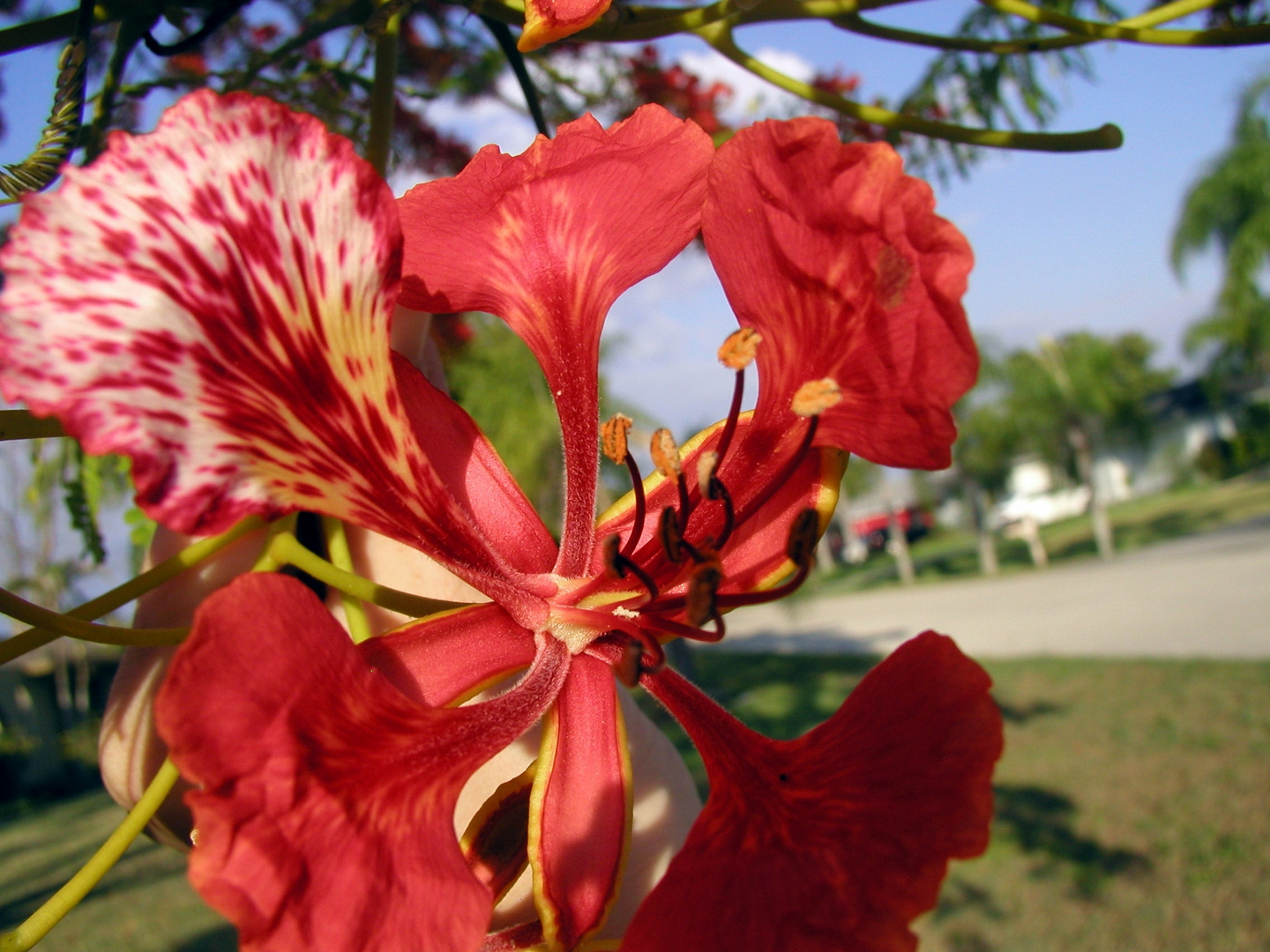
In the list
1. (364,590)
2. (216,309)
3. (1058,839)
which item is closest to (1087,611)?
(1058,839)

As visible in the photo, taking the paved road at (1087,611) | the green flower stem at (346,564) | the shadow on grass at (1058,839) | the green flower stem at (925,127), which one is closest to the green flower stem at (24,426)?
the green flower stem at (346,564)

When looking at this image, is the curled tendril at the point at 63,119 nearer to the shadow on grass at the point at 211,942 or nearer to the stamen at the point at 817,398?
the stamen at the point at 817,398

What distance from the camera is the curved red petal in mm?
834

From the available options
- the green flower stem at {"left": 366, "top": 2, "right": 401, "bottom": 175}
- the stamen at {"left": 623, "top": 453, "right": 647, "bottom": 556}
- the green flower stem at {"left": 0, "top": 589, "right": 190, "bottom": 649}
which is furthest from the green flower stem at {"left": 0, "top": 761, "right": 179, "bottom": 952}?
the green flower stem at {"left": 366, "top": 2, "right": 401, "bottom": 175}

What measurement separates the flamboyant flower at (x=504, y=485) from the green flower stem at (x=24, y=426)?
0.28 metres

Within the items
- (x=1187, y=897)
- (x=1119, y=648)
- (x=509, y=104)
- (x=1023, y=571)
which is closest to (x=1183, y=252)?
(x=1023, y=571)

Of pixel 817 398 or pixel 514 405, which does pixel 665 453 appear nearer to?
pixel 817 398

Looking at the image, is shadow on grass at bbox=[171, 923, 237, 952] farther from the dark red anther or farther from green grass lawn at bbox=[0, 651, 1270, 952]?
the dark red anther

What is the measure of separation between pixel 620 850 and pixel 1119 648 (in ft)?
42.4

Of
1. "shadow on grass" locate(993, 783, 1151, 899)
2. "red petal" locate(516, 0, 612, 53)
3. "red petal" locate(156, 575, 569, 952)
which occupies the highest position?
"red petal" locate(516, 0, 612, 53)

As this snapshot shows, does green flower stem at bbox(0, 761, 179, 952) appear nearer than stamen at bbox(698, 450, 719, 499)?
Yes

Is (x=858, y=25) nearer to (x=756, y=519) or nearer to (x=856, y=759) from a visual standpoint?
(x=756, y=519)

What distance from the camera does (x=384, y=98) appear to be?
4.18 feet

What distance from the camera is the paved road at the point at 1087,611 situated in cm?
1220
